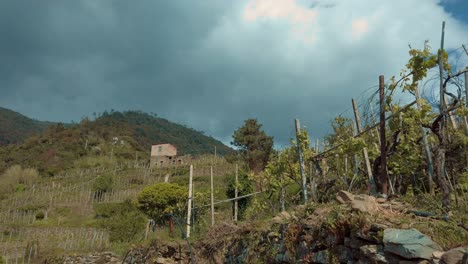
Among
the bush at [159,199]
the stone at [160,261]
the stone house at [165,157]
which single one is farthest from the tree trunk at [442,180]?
the stone house at [165,157]

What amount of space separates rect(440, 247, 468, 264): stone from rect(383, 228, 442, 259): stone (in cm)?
20

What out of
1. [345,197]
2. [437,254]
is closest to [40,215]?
[345,197]

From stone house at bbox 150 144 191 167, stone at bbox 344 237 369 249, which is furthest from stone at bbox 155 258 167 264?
stone house at bbox 150 144 191 167

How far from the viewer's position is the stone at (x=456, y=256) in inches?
98.3

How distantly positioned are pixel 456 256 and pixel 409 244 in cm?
44

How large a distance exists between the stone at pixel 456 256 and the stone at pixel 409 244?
205mm

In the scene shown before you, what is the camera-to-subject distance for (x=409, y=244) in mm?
2998

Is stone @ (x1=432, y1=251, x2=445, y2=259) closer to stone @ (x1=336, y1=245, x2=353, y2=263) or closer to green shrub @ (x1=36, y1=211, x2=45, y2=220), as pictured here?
stone @ (x1=336, y1=245, x2=353, y2=263)

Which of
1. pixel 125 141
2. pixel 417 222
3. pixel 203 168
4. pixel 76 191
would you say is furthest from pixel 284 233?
pixel 125 141

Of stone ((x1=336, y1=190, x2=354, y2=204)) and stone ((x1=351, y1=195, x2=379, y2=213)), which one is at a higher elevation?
stone ((x1=336, y1=190, x2=354, y2=204))

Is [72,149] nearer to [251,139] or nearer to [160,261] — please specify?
[251,139]

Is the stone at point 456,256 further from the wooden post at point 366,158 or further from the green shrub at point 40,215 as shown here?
the green shrub at point 40,215

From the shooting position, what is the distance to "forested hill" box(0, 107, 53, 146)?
86.7m

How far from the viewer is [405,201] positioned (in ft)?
14.8
